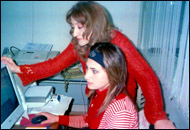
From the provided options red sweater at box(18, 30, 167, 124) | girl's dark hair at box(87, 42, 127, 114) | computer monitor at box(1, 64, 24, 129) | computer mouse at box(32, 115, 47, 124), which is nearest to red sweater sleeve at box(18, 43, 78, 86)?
red sweater at box(18, 30, 167, 124)

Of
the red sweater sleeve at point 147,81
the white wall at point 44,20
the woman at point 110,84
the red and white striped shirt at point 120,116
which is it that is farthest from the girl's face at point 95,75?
the white wall at point 44,20

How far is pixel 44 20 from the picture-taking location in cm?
232

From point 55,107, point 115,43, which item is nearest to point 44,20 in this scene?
point 55,107

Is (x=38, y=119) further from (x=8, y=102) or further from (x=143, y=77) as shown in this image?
(x=143, y=77)

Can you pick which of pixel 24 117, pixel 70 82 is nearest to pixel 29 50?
pixel 70 82

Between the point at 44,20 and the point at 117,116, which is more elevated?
the point at 44,20

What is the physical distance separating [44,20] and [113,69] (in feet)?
5.68

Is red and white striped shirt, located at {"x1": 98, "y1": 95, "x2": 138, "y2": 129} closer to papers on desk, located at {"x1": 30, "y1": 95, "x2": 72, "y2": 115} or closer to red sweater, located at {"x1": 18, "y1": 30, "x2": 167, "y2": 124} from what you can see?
red sweater, located at {"x1": 18, "y1": 30, "x2": 167, "y2": 124}

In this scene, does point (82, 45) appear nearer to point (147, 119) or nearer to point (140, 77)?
point (140, 77)

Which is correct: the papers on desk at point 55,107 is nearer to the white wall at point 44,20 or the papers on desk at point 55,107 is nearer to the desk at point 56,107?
the desk at point 56,107

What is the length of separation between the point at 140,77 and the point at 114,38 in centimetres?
29

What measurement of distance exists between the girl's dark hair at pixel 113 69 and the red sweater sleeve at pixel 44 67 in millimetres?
400

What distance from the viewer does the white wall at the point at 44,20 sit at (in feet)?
7.41

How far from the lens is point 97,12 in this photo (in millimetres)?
1076
